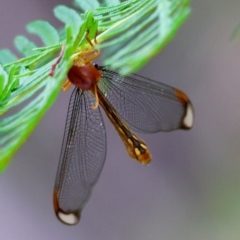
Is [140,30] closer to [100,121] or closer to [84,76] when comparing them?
[84,76]

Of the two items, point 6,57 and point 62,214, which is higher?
point 6,57

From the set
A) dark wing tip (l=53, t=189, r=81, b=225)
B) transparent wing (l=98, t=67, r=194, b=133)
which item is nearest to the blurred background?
transparent wing (l=98, t=67, r=194, b=133)

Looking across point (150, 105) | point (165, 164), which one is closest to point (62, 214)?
point (150, 105)

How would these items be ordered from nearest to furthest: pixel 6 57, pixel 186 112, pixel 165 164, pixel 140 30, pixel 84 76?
1. pixel 140 30
2. pixel 6 57
3. pixel 84 76
4. pixel 186 112
5. pixel 165 164

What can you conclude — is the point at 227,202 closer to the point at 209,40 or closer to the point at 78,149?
the point at 209,40

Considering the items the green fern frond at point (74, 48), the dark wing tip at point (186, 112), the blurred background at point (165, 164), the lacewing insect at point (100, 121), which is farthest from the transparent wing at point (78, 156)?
the blurred background at point (165, 164)

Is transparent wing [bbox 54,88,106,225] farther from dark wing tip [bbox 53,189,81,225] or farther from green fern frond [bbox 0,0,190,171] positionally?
green fern frond [bbox 0,0,190,171]
